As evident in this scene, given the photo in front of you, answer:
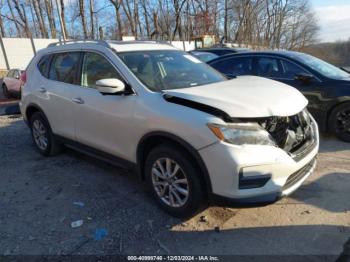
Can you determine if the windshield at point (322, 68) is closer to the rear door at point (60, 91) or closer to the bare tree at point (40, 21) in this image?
the rear door at point (60, 91)

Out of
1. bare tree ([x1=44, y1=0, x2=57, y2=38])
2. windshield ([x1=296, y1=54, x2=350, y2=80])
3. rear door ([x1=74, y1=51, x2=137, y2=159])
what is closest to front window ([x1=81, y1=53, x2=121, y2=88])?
rear door ([x1=74, y1=51, x2=137, y2=159])

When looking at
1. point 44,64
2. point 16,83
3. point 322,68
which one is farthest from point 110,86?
point 16,83

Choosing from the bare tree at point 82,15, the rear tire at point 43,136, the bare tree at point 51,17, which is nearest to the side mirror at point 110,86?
the rear tire at point 43,136

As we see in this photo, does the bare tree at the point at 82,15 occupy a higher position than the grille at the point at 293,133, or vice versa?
the bare tree at the point at 82,15

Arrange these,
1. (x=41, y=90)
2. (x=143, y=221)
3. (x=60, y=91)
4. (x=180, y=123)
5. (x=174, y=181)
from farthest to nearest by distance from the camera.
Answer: (x=41, y=90)
(x=60, y=91)
(x=143, y=221)
(x=174, y=181)
(x=180, y=123)

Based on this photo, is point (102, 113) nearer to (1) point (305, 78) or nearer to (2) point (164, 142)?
(2) point (164, 142)

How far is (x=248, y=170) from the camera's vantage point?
2752 millimetres

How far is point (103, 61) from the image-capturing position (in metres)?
3.96

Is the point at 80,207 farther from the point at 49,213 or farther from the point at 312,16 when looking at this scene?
the point at 312,16

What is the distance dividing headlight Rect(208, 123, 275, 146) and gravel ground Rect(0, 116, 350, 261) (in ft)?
2.06

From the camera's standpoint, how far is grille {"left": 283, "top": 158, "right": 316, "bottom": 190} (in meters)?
2.97

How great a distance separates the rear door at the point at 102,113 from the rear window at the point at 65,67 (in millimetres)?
219

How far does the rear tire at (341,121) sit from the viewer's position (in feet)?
18.5

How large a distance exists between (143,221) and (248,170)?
1279 millimetres
